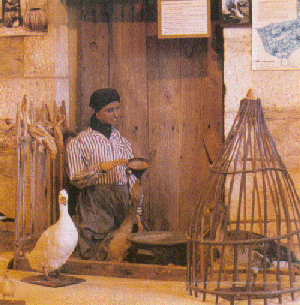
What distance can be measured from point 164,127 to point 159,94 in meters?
0.22

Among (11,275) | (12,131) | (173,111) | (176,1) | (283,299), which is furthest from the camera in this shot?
(173,111)

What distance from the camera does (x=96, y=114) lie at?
9.73 ft

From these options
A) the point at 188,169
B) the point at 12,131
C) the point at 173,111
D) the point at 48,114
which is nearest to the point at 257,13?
the point at 173,111

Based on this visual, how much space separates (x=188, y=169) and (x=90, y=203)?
695 millimetres

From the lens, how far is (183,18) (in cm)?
277

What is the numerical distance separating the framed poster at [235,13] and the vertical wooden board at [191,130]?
38 cm

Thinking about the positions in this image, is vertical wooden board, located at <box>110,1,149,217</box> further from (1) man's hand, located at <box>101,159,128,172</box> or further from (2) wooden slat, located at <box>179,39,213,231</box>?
(1) man's hand, located at <box>101,159,128,172</box>

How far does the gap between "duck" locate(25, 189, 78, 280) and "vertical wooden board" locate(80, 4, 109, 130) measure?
1006 millimetres

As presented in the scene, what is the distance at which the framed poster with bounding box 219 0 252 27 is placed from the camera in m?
2.63

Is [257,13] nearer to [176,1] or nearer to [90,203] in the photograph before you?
[176,1]

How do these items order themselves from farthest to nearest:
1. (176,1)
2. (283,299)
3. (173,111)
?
(173,111) < (176,1) < (283,299)

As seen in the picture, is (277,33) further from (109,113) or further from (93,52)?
(93,52)

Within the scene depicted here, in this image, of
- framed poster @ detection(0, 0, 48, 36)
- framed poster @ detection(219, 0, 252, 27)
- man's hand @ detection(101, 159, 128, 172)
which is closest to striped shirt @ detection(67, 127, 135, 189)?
man's hand @ detection(101, 159, 128, 172)

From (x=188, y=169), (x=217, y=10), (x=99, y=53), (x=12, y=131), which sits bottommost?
(x=188, y=169)
